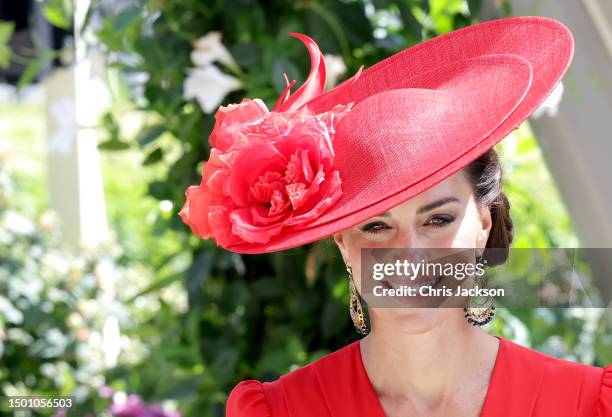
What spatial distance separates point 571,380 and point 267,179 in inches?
15.6

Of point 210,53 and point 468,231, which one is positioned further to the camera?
point 210,53

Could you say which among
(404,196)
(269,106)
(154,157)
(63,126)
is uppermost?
(404,196)

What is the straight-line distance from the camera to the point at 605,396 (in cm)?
101

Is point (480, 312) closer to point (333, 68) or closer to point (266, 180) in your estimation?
point (266, 180)

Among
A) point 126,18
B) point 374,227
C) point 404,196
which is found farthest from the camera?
point 126,18

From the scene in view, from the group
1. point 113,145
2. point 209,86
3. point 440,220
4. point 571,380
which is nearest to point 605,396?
point 571,380

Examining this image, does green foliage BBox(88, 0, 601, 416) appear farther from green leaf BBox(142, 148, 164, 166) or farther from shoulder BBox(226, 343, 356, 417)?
shoulder BBox(226, 343, 356, 417)

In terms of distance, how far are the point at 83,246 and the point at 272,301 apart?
0.95 m

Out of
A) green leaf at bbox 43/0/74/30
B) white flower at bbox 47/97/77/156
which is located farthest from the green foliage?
white flower at bbox 47/97/77/156

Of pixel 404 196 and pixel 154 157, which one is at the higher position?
pixel 404 196

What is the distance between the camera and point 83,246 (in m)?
2.66

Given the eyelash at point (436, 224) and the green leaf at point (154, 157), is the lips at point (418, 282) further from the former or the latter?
the green leaf at point (154, 157)

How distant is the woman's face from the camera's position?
3.14 feet

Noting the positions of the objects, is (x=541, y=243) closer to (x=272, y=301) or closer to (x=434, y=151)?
(x=272, y=301)
